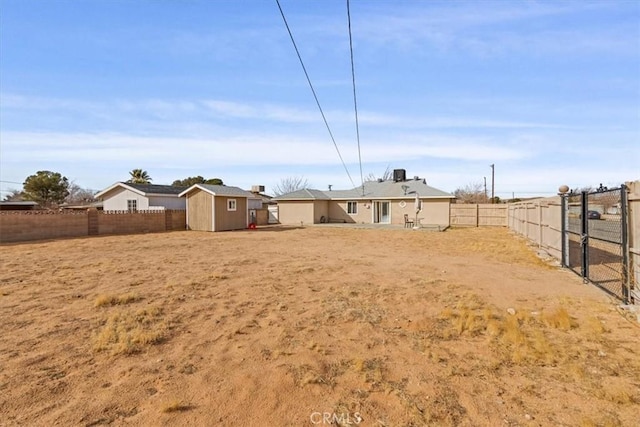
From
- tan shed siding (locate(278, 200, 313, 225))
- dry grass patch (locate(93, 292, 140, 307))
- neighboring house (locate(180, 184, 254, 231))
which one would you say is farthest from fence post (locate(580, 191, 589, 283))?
tan shed siding (locate(278, 200, 313, 225))

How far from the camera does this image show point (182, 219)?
23.6 m

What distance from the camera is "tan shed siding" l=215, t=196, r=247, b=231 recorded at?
22575 mm

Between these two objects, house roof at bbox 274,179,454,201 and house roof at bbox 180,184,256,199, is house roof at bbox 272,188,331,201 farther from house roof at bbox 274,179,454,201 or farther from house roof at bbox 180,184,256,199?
house roof at bbox 180,184,256,199

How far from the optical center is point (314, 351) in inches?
156

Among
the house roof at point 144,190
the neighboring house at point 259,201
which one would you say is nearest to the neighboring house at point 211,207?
the house roof at point 144,190

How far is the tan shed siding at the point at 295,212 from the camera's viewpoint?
30859mm

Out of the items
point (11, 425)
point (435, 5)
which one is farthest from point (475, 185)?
point (11, 425)

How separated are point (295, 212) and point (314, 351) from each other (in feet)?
90.8

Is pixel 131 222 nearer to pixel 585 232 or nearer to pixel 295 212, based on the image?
pixel 295 212

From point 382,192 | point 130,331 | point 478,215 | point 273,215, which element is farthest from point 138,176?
point 130,331

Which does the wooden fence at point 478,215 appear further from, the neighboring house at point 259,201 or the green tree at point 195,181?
the green tree at point 195,181

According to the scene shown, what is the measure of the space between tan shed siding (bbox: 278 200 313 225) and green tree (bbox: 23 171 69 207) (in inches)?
1011

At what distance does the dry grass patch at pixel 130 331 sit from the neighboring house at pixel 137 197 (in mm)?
21955

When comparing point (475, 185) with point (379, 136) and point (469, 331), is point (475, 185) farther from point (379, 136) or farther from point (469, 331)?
point (469, 331)
